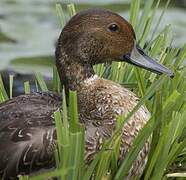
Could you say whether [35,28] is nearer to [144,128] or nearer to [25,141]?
[25,141]

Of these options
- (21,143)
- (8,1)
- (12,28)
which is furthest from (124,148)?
(8,1)

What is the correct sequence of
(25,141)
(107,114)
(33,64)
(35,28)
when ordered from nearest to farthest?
(25,141)
(107,114)
(33,64)
(35,28)

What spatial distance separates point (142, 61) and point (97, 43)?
0.56 ft

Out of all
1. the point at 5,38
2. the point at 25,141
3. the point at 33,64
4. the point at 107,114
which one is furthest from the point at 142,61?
the point at 5,38

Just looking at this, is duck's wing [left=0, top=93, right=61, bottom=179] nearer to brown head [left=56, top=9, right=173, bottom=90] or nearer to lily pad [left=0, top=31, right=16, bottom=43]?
brown head [left=56, top=9, right=173, bottom=90]

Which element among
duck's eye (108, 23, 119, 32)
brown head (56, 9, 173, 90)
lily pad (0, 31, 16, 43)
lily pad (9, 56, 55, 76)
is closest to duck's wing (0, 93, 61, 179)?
brown head (56, 9, 173, 90)

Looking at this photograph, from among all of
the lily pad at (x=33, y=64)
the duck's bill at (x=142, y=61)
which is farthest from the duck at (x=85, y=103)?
the lily pad at (x=33, y=64)

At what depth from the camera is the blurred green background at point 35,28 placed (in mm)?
4977

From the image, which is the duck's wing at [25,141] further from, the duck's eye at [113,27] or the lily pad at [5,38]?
the lily pad at [5,38]

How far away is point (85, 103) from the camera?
3172mm

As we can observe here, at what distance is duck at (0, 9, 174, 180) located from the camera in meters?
2.90

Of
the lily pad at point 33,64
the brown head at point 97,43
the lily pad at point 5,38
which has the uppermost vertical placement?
the brown head at point 97,43

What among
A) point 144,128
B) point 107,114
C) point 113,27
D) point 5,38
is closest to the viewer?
point 144,128

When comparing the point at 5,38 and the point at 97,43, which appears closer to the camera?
the point at 97,43
